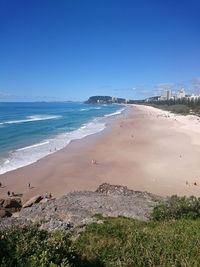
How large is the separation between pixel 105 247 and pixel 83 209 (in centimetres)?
685

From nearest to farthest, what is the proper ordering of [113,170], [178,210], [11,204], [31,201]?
[178,210], [11,204], [31,201], [113,170]

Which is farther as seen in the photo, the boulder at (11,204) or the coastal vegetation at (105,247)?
the boulder at (11,204)

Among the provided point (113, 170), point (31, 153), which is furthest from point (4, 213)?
point (31, 153)

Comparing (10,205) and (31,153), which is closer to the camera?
(10,205)

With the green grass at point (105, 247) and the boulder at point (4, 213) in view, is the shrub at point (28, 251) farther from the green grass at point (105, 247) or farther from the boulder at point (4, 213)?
the boulder at point (4, 213)

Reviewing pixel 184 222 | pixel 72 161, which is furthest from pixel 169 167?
pixel 184 222

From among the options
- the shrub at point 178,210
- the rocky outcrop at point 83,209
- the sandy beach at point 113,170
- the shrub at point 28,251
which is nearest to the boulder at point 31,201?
the rocky outcrop at point 83,209

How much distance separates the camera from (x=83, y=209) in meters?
12.6

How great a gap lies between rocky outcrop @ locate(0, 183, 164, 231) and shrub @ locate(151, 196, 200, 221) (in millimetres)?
1727

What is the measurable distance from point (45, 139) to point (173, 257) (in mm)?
36470

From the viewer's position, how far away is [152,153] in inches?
1195

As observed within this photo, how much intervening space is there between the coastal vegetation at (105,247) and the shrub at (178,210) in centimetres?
150

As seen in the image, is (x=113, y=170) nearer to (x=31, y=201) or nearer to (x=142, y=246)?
(x=31, y=201)

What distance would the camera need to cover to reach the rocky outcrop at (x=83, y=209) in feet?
34.4
